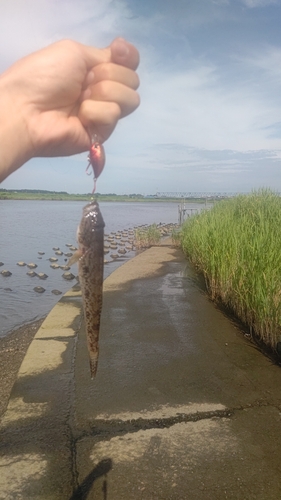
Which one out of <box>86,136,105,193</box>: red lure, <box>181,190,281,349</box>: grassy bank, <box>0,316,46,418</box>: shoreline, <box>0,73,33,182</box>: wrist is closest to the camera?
<box>86,136,105,193</box>: red lure

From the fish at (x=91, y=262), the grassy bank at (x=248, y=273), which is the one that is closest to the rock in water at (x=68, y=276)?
the grassy bank at (x=248, y=273)

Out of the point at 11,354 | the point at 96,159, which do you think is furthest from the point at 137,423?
the point at 11,354

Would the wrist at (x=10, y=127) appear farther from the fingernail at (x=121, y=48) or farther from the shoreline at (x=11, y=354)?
the shoreline at (x=11, y=354)

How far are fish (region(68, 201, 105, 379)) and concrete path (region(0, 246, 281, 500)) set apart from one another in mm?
1576

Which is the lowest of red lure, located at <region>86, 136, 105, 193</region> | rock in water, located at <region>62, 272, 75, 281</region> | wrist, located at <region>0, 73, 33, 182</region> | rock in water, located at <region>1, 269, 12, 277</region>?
rock in water, located at <region>62, 272, 75, 281</region>

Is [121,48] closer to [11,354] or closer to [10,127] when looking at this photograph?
[10,127]

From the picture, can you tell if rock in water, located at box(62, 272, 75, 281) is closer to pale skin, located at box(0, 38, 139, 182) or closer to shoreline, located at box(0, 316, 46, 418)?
shoreline, located at box(0, 316, 46, 418)

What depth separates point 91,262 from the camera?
Result: 1889 millimetres

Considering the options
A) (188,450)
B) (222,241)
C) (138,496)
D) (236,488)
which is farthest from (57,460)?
(222,241)

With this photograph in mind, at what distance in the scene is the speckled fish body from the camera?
182 centimetres

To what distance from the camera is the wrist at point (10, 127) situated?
6.13 feet

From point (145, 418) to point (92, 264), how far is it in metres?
2.37

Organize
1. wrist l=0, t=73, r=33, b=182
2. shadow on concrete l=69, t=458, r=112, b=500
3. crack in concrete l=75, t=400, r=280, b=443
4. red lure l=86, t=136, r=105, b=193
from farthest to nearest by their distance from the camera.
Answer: crack in concrete l=75, t=400, r=280, b=443, shadow on concrete l=69, t=458, r=112, b=500, wrist l=0, t=73, r=33, b=182, red lure l=86, t=136, r=105, b=193

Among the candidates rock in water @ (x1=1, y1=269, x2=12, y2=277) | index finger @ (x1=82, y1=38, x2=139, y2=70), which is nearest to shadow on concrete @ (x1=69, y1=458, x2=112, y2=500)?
index finger @ (x1=82, y1=38, x2=139, y2=70)
